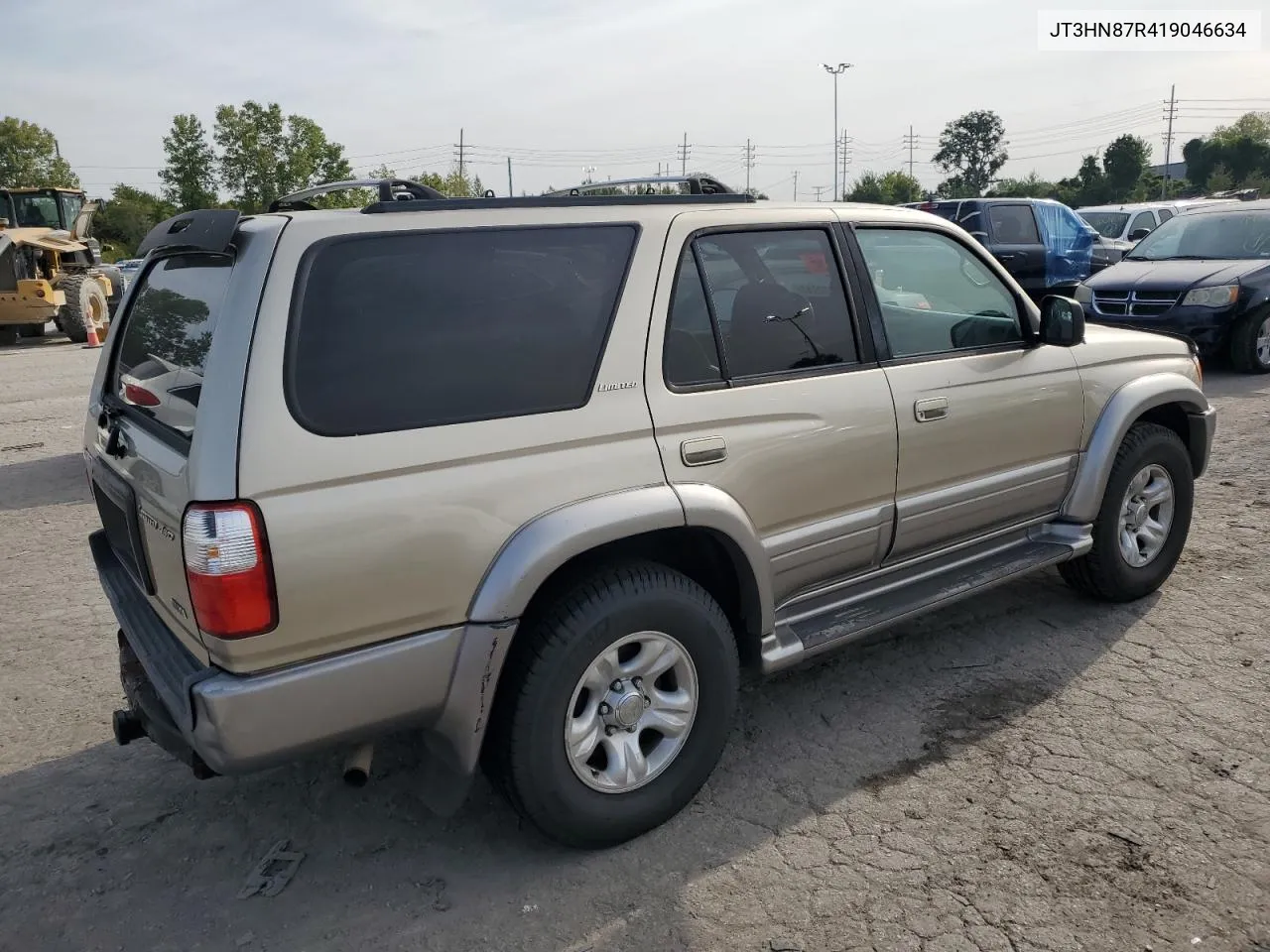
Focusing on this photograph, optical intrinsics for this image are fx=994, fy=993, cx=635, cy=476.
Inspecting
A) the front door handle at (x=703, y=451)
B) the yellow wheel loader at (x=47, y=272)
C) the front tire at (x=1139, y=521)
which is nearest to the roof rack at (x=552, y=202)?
the front door handle at (x=703, y=451)

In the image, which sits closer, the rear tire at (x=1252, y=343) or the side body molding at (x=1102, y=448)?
the side body molding at (x=1102, y=448)

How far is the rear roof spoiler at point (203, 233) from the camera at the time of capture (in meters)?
2.56

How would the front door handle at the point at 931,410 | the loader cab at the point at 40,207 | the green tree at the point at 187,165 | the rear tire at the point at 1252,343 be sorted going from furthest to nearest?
1. the green tree at the point at 187,165
2. the loader cab at the point at 40,207
3. the rear tire at the point at 1252,343
4. the front door handle at the point at 931,410

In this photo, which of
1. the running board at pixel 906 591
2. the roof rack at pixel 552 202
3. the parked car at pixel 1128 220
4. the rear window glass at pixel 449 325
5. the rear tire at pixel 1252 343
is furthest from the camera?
Result: the parked car at pixel 1128 220

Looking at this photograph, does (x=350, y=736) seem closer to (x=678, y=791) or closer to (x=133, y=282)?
(x=678, y=791)

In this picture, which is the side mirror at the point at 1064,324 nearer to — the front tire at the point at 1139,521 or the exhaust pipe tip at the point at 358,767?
the front tire at the point at 1139,521

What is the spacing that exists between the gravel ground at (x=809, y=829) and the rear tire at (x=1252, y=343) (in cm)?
735

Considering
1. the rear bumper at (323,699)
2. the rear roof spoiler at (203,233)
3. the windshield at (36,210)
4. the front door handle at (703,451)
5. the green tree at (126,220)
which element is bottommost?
the rear bumper at (323,699)

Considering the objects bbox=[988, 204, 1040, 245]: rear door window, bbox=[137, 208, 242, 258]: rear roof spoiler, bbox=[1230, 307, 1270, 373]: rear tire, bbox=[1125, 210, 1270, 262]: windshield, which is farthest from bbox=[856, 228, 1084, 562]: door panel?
bbox=[988, 204, 1040, 245]: rear door window

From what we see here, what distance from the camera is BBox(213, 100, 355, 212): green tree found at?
52469 mm

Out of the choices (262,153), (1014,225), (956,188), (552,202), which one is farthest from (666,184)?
(956,188)

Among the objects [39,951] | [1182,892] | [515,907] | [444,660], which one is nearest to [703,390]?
[444,660]

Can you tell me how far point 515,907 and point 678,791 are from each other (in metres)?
0.59

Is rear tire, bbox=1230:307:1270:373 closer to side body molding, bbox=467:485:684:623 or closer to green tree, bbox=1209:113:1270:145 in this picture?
side body molding, bbox=467:485:684:623
